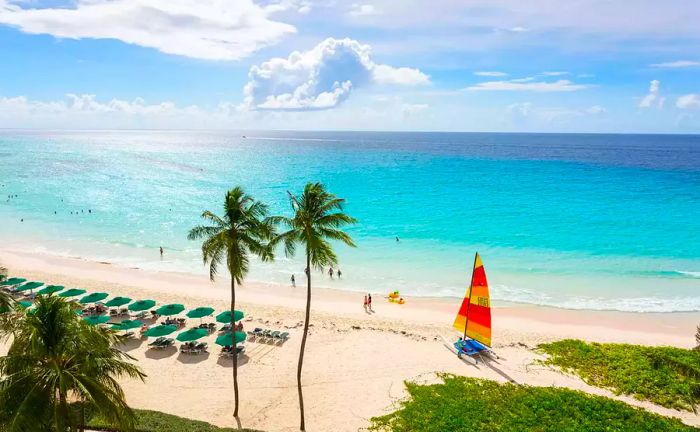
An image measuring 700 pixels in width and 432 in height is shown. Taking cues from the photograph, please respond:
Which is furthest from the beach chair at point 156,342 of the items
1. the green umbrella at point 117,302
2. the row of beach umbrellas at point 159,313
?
the green umbrella at point 117,302

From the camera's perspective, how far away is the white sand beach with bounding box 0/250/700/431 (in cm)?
2206

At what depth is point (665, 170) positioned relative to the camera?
133 meters

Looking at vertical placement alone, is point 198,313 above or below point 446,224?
below

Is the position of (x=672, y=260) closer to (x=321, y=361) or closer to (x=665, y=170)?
(x=321, y=361)

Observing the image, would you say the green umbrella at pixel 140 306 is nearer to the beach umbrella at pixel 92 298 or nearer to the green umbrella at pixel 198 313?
the green umbrella at pixel 198 313

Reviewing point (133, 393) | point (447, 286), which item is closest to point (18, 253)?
point (133, 393)

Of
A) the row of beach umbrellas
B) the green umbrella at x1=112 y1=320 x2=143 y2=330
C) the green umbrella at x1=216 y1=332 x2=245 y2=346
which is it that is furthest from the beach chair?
the green umbrella at x1=216 y1=332 x2=245 y2=346

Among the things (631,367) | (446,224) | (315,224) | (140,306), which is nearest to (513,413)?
(631,367)

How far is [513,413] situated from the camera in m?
20.3

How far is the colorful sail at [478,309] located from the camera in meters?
27.0

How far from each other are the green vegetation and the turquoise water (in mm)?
19177

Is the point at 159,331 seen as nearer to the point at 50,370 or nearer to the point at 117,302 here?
the point at 117,302

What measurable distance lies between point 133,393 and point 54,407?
45.2 ft

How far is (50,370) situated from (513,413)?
62.2 feet
